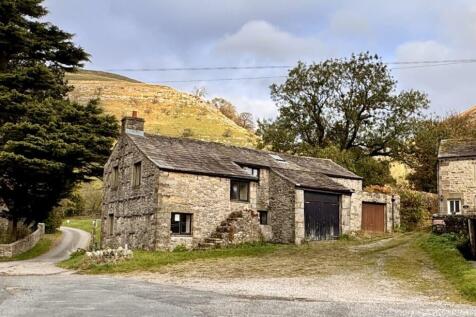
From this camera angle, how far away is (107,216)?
111 ft

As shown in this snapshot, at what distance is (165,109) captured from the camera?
355 feet

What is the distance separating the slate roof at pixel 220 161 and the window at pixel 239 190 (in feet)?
1.98

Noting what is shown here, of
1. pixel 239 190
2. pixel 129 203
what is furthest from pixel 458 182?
pixel 129 203

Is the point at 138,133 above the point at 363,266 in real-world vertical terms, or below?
above

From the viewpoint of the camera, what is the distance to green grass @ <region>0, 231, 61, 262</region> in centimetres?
3426

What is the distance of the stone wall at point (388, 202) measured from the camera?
119ft

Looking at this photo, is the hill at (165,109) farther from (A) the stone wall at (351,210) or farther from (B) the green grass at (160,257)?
(B) the green grass at (160,257)

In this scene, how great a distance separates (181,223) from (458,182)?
18.1m

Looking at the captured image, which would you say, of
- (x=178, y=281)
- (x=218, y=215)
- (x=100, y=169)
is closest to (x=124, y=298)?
(x=178, y=281)

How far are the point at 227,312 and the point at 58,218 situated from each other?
45.7 m

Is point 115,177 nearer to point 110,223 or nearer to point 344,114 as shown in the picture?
point 110,223

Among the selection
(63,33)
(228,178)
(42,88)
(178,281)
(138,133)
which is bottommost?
(178,281)

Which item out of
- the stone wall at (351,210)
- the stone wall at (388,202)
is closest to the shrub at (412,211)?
the stone wall at (388,202)

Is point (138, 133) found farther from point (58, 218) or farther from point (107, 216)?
point (58, 218)
